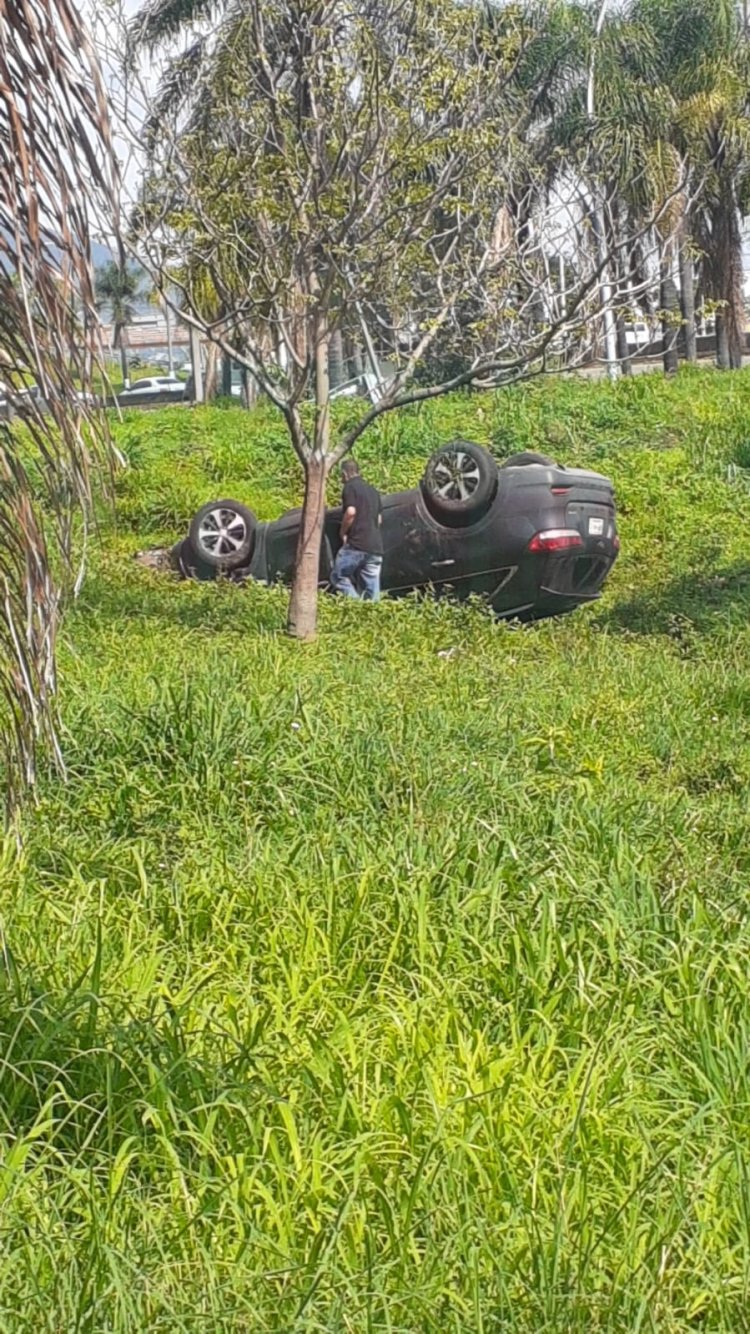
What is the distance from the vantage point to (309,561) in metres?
11.2

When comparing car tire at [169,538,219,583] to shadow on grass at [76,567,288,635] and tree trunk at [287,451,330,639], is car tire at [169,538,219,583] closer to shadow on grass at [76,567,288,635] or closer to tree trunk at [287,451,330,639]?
shadow on grass at [76,567,288,635]

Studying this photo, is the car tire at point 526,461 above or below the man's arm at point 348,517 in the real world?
above

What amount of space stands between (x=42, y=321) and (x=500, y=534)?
978cm

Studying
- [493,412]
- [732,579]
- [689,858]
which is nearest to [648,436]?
[493,412]

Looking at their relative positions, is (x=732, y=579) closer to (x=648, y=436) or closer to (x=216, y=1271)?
(x=648, y=436)

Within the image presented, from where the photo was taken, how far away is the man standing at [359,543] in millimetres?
12742

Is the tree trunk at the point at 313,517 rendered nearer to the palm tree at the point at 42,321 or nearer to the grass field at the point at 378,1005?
the grass field at the point at 378,1005

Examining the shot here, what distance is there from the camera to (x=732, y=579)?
13539mm

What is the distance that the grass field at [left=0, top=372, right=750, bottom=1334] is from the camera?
2875 millimetres

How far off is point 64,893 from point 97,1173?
185 centimetres

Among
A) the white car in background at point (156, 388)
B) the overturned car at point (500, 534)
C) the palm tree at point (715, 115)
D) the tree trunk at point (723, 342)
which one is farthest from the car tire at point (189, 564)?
the white car in background at point (156, 388)

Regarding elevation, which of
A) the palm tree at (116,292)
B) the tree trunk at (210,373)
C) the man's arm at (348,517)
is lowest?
the man's arm at (348,517)

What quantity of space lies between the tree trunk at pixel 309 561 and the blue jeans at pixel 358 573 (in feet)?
4.83

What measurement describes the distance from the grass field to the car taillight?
3128mm
